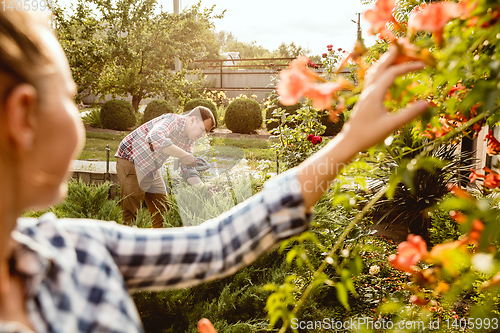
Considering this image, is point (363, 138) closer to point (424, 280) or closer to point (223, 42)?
point (424, 280)

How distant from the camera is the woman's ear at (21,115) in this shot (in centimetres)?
43

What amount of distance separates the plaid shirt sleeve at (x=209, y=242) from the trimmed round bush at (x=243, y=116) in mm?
11576

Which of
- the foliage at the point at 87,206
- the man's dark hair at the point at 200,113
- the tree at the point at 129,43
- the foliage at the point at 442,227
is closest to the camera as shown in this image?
the foliage at the point at 87,206

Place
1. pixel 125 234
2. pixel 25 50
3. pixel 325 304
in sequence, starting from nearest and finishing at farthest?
pixel 25 50 < pixel 125 234 < pixel 325 304

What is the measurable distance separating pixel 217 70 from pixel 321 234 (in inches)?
708

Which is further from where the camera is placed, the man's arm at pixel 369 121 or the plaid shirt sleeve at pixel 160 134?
the plaid shirt sleeve at pixel 160 134

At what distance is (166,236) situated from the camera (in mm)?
771

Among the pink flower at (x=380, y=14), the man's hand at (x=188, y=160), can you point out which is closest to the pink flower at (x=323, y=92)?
the pink flower at (x=380, y=14)

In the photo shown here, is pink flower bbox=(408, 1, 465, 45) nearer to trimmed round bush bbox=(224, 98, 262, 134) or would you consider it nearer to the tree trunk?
trimmed round bush bbox=(224, 98, 262, 134)

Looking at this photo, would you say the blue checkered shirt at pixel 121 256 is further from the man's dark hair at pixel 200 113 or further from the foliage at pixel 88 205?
the man's dark hair at pixel 200 113

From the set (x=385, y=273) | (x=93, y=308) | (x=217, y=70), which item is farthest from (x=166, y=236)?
(x=217, y=70)

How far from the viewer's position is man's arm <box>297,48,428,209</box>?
0.55m

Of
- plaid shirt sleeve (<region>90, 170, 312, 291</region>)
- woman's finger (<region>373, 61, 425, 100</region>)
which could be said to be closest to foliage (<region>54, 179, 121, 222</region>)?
plaid shirt sleeve (<region>90, 170, 312, 291</region>)

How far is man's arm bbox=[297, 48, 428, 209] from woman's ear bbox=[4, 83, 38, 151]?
0.43 metres
